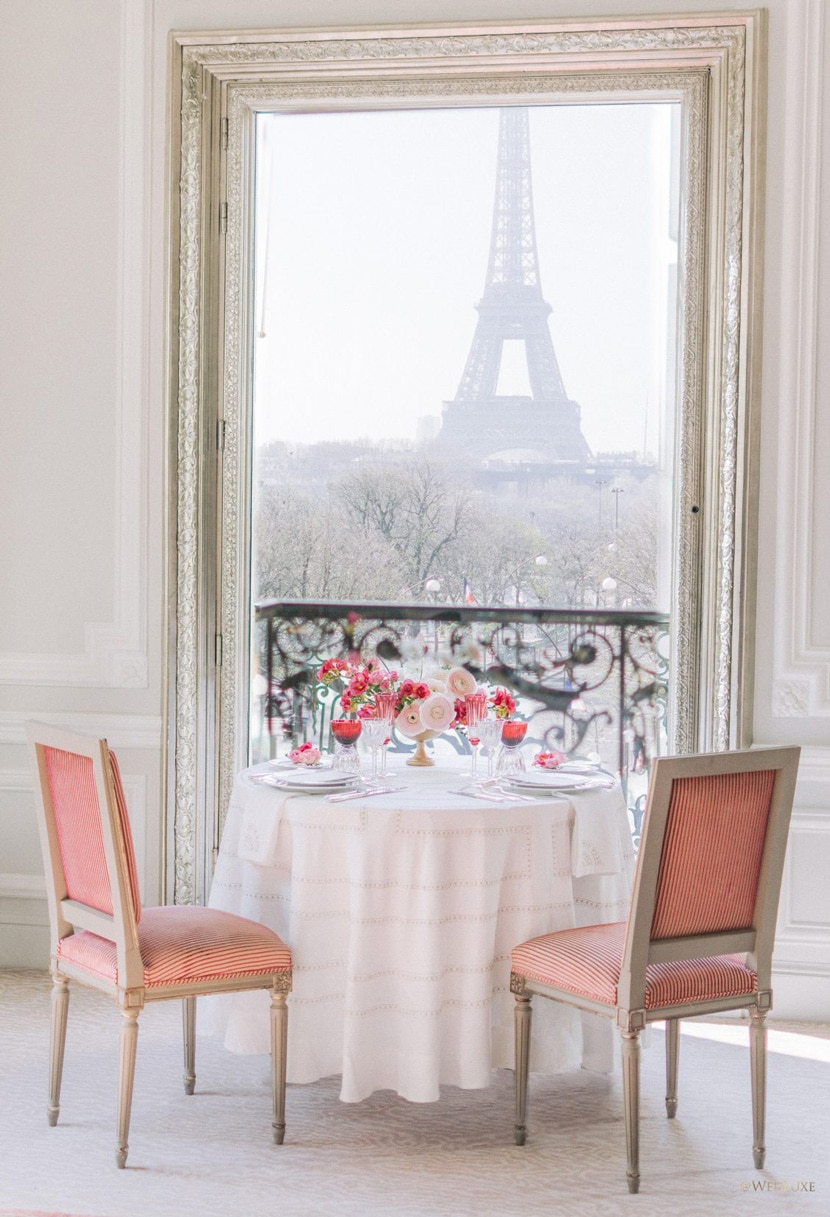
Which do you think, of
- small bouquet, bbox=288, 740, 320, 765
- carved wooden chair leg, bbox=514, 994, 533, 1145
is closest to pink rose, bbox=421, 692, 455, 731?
small bouquet, bbox=288, 740, 320, 765

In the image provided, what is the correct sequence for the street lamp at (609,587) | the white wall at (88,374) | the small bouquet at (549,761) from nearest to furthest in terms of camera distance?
1. the small bouquet at (549,761)
2. the white wall at (88,374)
3. the street lamp at (609,587)

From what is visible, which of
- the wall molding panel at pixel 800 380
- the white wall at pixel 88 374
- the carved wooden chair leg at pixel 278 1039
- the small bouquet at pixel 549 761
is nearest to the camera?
the carved wooden chair leg at pixel 278 1039

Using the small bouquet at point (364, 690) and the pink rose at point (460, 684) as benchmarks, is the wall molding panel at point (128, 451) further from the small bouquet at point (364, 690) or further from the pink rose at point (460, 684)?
the pink rose at point (460, 684)

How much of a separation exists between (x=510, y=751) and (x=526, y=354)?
1683 millimetres

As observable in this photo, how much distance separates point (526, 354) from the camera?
4758 mm

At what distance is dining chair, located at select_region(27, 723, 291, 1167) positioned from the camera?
123 inches

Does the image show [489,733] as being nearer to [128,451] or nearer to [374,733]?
[374,733]

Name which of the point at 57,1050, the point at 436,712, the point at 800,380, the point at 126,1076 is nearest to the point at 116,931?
the point at 126,1076

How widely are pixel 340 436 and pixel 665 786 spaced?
7.67 ft

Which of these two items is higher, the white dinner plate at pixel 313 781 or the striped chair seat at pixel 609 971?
the white dinner plate at pixel 313 781

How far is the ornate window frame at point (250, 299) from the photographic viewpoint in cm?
441

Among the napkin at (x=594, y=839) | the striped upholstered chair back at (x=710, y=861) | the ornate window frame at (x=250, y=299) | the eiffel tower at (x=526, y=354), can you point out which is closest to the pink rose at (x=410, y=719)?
the napkin at (x=594, y=839)

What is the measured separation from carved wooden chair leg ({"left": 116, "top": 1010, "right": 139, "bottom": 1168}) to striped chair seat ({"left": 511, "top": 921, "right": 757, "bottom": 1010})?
3.08 ft

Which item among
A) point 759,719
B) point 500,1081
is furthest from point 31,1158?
point 759,719
